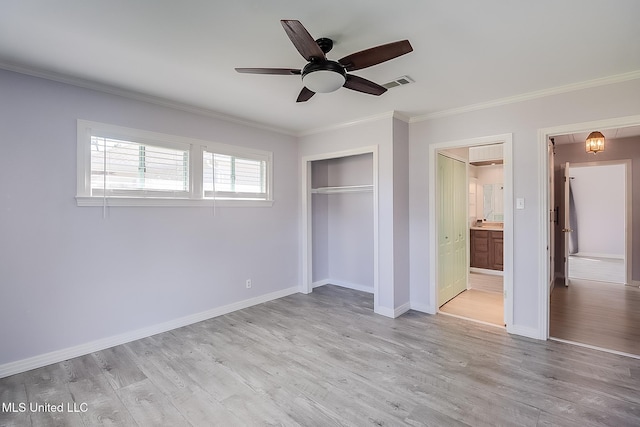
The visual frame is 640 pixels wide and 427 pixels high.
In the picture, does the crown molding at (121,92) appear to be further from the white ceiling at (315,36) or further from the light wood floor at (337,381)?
the light wood floor at (337,381)

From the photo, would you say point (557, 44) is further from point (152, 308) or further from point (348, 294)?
point (152, 308)

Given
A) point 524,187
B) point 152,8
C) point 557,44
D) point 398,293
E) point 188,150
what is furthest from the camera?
point 398,293

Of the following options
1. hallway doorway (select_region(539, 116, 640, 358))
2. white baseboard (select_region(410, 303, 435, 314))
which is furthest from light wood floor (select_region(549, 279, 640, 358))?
white baseboard (select_region(410, 303, 435, 314))

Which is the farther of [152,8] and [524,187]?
[524,187]

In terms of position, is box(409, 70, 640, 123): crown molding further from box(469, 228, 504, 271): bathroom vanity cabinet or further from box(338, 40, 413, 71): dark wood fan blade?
box(469, 228, 504, 271): bathroom vanity cabinet

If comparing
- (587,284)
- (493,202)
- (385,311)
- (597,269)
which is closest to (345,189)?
(385,311)

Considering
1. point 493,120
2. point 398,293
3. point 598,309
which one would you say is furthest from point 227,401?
point 598,309

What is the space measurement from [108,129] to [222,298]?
2.34 m

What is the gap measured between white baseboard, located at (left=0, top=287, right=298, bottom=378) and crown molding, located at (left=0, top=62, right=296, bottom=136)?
2469 mm

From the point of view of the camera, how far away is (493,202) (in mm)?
6973

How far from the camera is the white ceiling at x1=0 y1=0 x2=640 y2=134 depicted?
1868mm

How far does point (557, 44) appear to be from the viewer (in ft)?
7.45

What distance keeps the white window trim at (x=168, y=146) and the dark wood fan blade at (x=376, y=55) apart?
94.6 inches

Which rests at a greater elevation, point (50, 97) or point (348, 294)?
point (50, 97)
